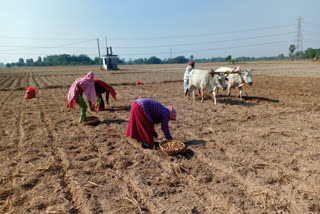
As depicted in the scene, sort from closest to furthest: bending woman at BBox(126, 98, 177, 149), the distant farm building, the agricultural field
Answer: the agricultural field < bending woman at BBox(126, 98, 177, 149) < the distant farm building

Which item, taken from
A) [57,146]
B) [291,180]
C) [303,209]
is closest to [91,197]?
[57,146]

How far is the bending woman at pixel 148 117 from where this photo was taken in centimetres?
452

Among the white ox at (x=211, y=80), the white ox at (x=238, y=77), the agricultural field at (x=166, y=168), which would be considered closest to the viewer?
the agricultural field at (x=166, y=168)

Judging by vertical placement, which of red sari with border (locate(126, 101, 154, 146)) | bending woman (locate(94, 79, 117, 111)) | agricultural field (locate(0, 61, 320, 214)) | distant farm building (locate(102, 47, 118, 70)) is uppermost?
distant farm building (locate(102, 47, 118, 70))

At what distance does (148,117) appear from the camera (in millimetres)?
4465

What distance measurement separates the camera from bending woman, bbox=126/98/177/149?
14.8ft

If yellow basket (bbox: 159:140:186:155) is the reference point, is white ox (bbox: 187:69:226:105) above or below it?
above

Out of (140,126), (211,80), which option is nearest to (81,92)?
(140,126)

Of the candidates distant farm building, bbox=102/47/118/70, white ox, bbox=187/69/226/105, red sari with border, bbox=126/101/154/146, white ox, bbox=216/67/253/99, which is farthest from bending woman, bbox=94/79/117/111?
distant farm building, bbox=102/47/118/70

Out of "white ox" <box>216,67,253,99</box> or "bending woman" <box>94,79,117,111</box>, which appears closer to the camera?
"bending woman" <box>94,79,117,111</box>

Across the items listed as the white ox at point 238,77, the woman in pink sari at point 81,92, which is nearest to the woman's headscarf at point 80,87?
the woman in pink sari at point 81,92

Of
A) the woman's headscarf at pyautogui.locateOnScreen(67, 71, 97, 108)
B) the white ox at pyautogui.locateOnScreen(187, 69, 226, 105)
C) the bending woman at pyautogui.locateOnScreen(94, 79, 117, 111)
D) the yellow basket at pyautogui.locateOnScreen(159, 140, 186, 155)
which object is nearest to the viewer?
the yellow basket at pyautogui.locateOnScreen(159, 140, 186, 155)

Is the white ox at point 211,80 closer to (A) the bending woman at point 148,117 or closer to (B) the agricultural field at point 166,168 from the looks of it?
(B) the agricultural field at point 166,168

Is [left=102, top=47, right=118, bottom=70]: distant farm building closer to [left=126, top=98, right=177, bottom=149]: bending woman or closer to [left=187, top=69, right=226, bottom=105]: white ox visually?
[left=187, top=69, right=226, bottom=105]: white ox
